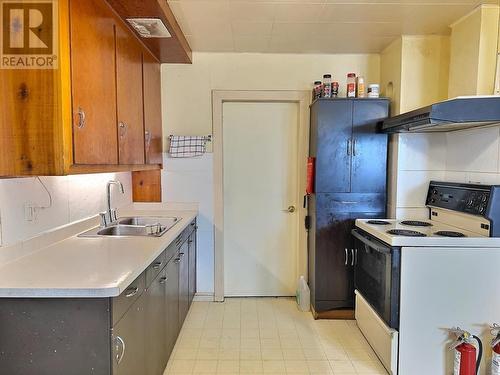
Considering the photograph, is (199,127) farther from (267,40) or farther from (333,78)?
(333,78)

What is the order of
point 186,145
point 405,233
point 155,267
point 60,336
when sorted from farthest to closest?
1. point 186,145
2. point 405,233
3. point 155,267
4. point 60,336

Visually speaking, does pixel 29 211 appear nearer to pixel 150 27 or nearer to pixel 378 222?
pixel 150 27

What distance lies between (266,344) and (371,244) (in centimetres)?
108

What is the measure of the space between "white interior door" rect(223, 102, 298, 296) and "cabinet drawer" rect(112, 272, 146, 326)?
180 cm

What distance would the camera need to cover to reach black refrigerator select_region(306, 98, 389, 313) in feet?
9.60

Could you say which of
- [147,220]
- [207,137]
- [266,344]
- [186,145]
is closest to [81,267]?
[147,220]

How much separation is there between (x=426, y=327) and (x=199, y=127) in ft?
7.84

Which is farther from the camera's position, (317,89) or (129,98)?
(317,89)

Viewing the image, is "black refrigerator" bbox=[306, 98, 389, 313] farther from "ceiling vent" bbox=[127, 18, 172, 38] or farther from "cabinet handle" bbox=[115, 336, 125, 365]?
"cabinet handle" bbox=[115, 336, 125, 365]

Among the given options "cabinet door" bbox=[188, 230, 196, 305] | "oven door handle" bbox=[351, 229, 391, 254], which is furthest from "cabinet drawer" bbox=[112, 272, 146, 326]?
"oven door handle" bbox=[351, 229, 391, 254]

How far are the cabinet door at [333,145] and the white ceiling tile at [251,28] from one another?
2.37 ft

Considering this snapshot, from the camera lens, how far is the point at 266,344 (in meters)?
2.62

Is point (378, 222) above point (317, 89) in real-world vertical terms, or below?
below

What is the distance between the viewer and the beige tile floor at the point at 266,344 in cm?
233
